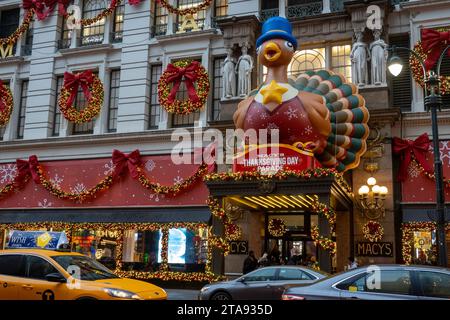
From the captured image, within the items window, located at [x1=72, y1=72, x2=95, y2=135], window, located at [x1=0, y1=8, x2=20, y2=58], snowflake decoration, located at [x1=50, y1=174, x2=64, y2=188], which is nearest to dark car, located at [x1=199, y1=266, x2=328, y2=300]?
snowflake decoration, located at [x1=50, y1=174, x2=64, y2=188]

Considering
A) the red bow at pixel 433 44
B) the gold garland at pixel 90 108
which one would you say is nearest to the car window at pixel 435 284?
the red bow at pixel 433 44

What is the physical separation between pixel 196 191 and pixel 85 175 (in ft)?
19.9

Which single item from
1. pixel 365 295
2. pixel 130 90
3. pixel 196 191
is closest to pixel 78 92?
pixel 130 90

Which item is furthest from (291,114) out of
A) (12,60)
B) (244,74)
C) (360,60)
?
(12,60)

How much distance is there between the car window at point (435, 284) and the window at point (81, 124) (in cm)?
2153

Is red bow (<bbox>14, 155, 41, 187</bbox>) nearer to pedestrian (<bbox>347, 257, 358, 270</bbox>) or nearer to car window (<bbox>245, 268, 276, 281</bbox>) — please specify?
car window (<bbox>245, 268, 276, 281</bbox>)

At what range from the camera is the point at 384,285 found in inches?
332

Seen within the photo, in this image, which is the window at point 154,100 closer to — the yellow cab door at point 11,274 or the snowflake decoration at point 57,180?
the snowflake decoration at point 57,180

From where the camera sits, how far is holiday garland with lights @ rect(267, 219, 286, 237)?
21703 mm

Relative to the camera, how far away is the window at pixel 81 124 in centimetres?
2715

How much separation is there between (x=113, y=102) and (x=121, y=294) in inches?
714

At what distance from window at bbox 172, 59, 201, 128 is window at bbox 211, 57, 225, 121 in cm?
80

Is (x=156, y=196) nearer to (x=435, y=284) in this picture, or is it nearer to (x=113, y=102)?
(x=113, y=102)

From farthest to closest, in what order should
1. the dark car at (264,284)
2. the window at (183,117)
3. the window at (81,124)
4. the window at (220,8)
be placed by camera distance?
the window at (81,124) < the window at (220,8) < the window at (183,117) < the dark car at (264,284)
